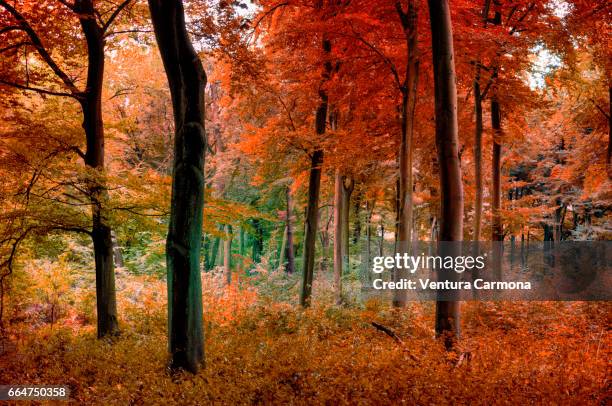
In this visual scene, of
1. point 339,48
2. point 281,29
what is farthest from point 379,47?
point 281,29

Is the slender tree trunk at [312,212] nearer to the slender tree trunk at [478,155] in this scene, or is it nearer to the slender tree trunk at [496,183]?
the slender tree trunk at [478,155]

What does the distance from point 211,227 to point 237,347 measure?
9.46ft

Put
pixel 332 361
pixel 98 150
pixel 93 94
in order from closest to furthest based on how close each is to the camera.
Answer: pixel 332 361 → pixel 93 94 → pixel 98 150

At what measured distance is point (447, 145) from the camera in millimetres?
6039

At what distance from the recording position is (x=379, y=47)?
10086 mm

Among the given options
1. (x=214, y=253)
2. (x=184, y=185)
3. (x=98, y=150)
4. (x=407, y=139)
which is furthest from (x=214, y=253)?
(x=184, y=185)

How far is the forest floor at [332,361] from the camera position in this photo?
403 centimetres

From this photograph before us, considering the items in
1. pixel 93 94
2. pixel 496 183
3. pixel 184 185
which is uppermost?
pixel 93 94

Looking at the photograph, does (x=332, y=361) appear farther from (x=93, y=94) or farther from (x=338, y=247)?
(x=338, y=247)

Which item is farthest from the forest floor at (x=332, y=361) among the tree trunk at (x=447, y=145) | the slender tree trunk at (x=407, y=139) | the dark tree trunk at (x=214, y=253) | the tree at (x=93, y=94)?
the dark tree trunk at (x=214, y=253)

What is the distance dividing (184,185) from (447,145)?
12.7 ft

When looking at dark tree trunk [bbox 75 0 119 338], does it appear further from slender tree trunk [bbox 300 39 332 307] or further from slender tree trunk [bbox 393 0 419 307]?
slender tree trunk [bbox 393 0 419 307]

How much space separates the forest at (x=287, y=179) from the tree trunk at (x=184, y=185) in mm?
22

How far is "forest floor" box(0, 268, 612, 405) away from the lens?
4.03 metres
